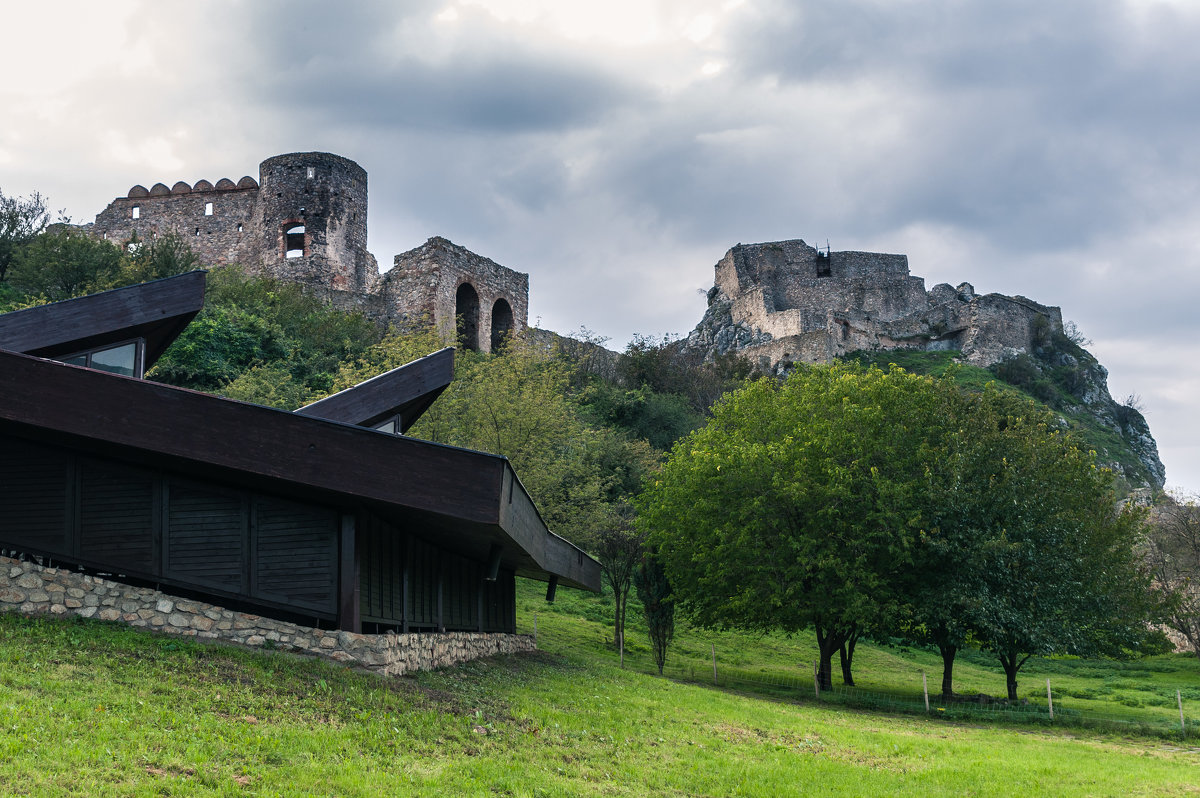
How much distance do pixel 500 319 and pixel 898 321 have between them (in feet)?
126

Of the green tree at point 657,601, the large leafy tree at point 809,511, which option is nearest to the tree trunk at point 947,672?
the large leafy tree at point 809,511

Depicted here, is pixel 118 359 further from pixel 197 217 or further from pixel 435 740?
pixel 197 217

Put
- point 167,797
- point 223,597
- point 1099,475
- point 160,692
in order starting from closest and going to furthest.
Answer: point 167,797, point 160,692, point 223,597, point 1099,475

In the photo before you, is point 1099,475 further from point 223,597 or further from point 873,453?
point 223,597

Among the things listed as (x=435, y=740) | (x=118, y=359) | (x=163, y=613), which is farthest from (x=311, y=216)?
(x=435, y=740)

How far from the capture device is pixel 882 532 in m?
21.9

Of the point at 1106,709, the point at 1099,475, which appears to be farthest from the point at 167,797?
the point at 1099,475

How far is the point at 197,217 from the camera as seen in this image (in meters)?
44.0

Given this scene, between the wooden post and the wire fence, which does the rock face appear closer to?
the wire fence

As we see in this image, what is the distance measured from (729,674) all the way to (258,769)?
18291 mm

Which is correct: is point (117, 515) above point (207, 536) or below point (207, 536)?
above

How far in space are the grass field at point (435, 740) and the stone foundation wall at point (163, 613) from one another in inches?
15.2

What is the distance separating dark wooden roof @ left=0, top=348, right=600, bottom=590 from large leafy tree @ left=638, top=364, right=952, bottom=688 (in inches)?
474

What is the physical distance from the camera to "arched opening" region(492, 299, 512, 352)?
42219mm
